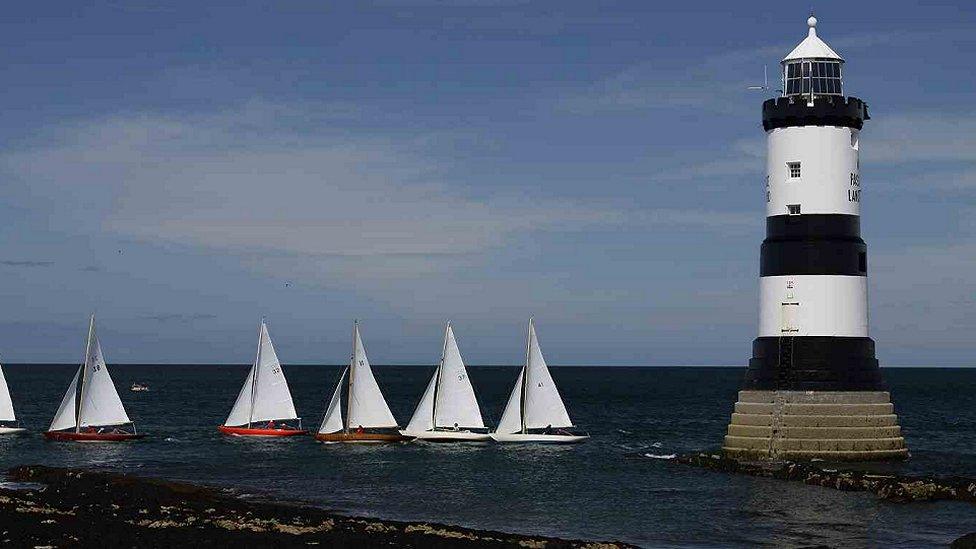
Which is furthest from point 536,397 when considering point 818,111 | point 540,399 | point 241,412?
point 818,111

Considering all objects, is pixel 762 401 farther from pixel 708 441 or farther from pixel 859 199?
pixel 708 441

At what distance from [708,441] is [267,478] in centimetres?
3047

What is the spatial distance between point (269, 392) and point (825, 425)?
1744 inches

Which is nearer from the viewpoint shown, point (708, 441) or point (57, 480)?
point (57, 480)

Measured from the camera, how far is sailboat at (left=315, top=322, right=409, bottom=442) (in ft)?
252

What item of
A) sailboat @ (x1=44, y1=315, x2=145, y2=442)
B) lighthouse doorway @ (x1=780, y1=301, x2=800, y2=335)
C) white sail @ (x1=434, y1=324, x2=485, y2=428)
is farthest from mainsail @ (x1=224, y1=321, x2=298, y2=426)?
lighthouse doorway @ (x1=780, y1=301, x2=800, y2=335)

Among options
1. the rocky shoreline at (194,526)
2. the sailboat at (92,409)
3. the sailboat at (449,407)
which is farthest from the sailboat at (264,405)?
the rocky shoreline at (194,526)

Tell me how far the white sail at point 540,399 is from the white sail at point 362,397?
899 cm

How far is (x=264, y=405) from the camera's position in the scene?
8294 centimetres

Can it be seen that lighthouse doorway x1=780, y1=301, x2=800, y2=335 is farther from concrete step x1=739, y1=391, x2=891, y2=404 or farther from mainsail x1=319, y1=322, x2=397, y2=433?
mainsail x1=319, y1=322, x2=397, y2=433

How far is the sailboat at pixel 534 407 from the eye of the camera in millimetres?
74000

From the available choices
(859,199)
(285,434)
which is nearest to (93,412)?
(285,434)

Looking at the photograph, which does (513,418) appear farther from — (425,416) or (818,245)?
(818,245)

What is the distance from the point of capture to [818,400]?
47.8 m
